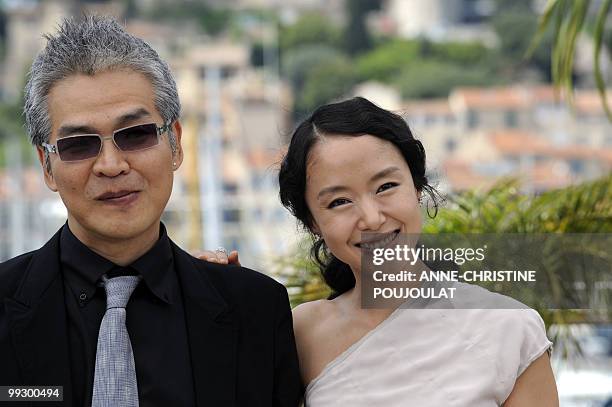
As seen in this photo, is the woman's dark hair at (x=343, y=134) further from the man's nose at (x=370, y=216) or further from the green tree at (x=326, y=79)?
the green tree at (x=326, y=79)

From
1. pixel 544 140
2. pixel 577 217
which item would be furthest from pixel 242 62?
pixel 577 217

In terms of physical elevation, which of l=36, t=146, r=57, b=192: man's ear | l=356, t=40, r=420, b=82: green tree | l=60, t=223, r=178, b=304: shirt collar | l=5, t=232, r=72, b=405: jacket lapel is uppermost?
l=36, t=146, r=57, b=192: man's ear

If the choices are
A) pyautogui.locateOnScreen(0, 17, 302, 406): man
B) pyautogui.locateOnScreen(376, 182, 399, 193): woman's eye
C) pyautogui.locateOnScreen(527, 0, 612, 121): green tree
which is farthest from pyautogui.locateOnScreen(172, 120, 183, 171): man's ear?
pyautogui.locateOnScreen(527, 0, 612, 121): green tree

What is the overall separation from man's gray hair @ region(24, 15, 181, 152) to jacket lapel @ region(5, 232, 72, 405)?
0.79 ft

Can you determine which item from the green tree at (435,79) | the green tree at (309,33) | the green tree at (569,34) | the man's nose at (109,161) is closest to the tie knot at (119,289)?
the man's nose at (109,161)

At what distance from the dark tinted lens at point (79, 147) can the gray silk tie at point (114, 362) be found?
233mm

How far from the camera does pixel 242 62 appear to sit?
87.4 m

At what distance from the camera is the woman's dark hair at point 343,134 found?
88.4 inches

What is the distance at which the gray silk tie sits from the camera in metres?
2.01

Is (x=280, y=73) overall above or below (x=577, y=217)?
below

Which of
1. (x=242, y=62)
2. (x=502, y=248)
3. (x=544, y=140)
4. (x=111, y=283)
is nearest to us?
(x=111, y=283)

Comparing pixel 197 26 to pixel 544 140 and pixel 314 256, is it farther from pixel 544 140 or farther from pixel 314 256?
pixel 314 256

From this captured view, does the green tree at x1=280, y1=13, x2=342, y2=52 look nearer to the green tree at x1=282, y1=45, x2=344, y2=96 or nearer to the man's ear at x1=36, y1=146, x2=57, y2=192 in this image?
the green tree at x1=282, y1=45, x2=344, y2=96

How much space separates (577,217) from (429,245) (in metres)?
1.75
